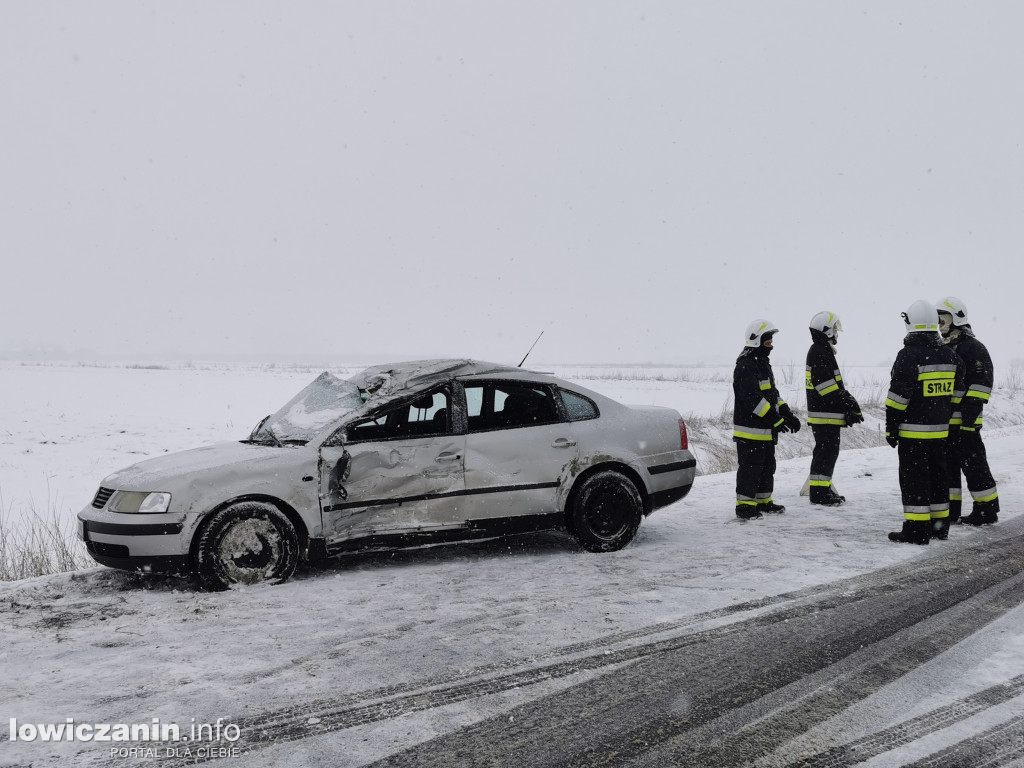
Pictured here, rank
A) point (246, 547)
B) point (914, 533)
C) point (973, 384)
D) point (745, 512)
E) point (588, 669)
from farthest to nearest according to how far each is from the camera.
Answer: point (745, 512) → point (973, 384) → point (914, 533) → point (246, 547) → point (588, 669)

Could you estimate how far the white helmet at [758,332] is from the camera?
771 cm

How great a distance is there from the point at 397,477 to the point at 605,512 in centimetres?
183

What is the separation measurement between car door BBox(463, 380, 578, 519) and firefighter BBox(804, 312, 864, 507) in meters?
3.44

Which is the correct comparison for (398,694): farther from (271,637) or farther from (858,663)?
(858,663)

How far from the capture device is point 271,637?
4.05 meters

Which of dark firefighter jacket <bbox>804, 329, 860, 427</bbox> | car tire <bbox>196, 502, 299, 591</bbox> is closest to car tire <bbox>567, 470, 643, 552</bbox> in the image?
car tire <bbox>196, 502, 299, 591</bbox>

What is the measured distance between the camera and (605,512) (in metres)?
6.04

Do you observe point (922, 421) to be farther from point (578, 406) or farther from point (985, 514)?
point (578, 406)

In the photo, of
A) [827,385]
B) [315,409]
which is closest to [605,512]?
[315,409]

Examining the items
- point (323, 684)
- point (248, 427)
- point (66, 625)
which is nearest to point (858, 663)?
point (323, 684)

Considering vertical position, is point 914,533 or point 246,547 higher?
point 246,547

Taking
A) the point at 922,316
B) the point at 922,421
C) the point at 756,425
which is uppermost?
the point at 922,316

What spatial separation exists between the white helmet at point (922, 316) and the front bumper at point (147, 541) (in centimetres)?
619

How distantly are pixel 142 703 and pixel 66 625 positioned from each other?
149 centimetres
